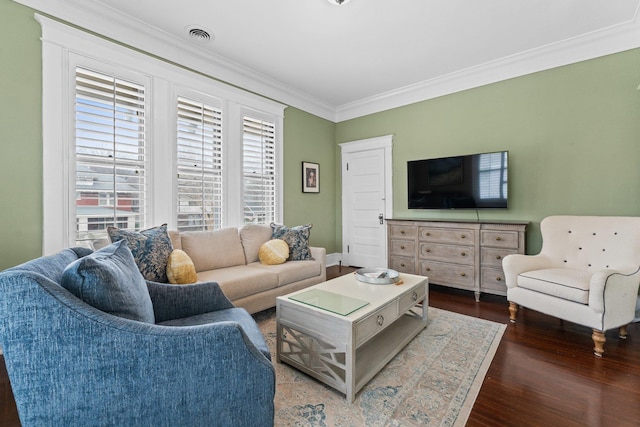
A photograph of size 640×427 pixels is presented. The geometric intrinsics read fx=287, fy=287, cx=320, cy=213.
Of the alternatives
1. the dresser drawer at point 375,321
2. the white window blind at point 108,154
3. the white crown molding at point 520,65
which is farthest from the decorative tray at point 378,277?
the white crown molding at point 520,65

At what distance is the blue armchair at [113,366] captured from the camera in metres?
0.86

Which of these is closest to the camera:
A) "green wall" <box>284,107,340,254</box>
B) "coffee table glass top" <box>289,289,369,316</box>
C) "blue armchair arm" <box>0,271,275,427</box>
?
"blue armchair arm" <box>0,271,275,427</box>

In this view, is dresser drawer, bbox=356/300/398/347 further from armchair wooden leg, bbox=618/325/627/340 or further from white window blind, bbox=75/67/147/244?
white window blind, bbox=75/67/147/244

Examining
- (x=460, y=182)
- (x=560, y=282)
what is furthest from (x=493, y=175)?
(x=560, y=282)

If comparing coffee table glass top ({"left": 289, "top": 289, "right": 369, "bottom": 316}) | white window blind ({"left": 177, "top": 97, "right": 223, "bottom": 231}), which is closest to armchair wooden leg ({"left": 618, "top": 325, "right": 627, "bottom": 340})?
coffee table glass top ({"left": 289, "top": 289, "right": 369, "bottom": 316})

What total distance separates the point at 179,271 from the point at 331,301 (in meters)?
1.32

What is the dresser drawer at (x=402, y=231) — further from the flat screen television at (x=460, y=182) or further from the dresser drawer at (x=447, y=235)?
the flat screen television at (x=460, y=182)

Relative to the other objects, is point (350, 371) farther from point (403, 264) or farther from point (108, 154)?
point (108, 154)

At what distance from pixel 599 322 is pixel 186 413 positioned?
2.75 metres

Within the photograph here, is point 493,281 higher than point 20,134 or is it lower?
lower

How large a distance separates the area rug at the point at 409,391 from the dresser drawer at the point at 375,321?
0.31 metres

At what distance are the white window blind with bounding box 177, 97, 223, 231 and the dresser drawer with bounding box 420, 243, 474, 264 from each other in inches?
103

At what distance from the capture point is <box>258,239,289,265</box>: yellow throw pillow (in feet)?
10.5

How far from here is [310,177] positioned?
15.5ft
